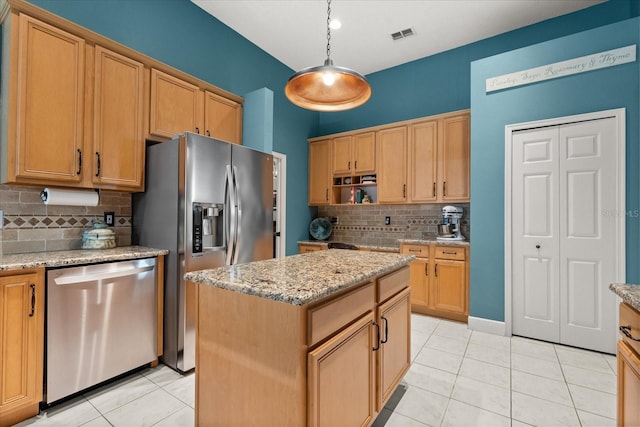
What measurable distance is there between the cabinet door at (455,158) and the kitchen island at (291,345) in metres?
2.56

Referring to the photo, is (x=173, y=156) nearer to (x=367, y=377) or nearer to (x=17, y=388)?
(x=17, y=388)

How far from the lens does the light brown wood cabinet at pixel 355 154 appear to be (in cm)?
449

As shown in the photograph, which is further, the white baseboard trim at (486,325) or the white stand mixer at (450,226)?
the white stand mixer at (450,226)

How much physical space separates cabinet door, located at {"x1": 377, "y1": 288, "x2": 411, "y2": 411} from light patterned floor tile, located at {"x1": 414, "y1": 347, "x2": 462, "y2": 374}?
561 millimetres

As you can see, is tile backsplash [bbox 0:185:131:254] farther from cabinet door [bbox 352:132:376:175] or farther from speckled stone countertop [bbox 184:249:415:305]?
cabinet door [bbox 352:132:376:175]

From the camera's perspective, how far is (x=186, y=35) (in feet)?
10.7

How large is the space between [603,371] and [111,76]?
15.1 ft

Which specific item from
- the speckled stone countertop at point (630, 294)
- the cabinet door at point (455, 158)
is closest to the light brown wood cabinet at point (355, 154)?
the cabinet door at point (455, 158)

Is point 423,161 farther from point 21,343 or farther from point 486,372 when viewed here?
point 21,343

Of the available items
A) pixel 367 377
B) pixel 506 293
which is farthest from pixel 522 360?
pixel 367 377

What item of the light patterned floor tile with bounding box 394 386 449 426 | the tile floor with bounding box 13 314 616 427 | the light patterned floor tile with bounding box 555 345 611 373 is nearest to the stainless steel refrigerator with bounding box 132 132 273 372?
the tile floor with bounding box 13 314 616 427

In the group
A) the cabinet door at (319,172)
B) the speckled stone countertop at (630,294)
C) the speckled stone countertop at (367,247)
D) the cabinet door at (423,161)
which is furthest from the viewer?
the cabinet door at (319,172)

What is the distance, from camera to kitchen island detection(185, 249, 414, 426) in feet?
3.67

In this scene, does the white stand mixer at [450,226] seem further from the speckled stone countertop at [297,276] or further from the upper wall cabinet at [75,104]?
the upper wall cabinet at [75,104]
